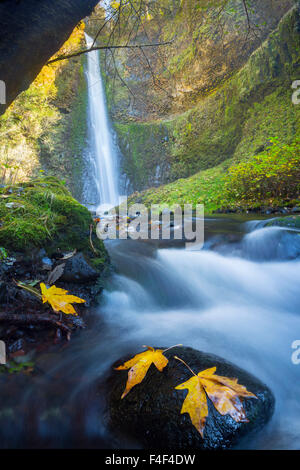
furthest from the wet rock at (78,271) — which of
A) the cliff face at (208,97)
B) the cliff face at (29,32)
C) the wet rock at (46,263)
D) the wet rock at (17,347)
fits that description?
the cliff face at (208,97)

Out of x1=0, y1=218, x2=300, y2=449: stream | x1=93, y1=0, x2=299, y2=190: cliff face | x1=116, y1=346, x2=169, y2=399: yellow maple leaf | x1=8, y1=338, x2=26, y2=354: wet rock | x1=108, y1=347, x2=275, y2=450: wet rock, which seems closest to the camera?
x1=108, y1=347, x2=275, y2=450: wet rock

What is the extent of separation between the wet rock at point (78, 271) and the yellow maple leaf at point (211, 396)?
1.47m

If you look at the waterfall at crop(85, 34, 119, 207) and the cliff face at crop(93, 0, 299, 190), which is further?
the waterfall at crop(85, 34, 119, 207)

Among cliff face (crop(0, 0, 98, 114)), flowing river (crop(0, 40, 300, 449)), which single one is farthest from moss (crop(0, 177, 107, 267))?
cliff face (crop(0, 0, 98, 114))

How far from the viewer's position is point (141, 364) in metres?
1.46

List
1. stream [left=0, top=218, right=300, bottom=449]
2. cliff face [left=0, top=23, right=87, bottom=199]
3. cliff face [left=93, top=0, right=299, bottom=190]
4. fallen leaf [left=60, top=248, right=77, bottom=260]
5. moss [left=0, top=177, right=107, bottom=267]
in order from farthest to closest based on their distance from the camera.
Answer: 1. cliff face [left=0, top=23, right=87, bottom=199]
2. cliff face [left=93, top=0, right=299, bottom=190]
3. fallen leaf [left=60, top=248, right=77, bottom=260]
4. moss [left=0, top=177, right=107, bottom=267]
5. stream [left=0, top=218, right=300, bottom=449]

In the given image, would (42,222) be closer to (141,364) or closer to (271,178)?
(141,364)

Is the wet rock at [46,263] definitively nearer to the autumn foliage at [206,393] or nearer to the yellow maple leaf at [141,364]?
the yellow maple leaf at [141,364]

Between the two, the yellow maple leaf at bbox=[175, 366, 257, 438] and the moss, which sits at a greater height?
the moss

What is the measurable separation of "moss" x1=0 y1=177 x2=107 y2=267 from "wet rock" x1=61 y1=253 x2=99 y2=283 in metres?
0.20

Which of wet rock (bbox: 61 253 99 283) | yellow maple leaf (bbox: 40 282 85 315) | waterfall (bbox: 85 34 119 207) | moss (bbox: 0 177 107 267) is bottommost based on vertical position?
yellow maple leaf (bbox: 40 282 85 315)

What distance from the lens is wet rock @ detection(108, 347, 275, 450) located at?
1029 millimetres

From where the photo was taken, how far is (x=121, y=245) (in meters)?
4.62

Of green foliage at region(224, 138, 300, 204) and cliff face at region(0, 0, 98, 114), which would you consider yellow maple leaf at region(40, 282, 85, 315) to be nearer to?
cliff face at region(0, 0, 98, 114)
